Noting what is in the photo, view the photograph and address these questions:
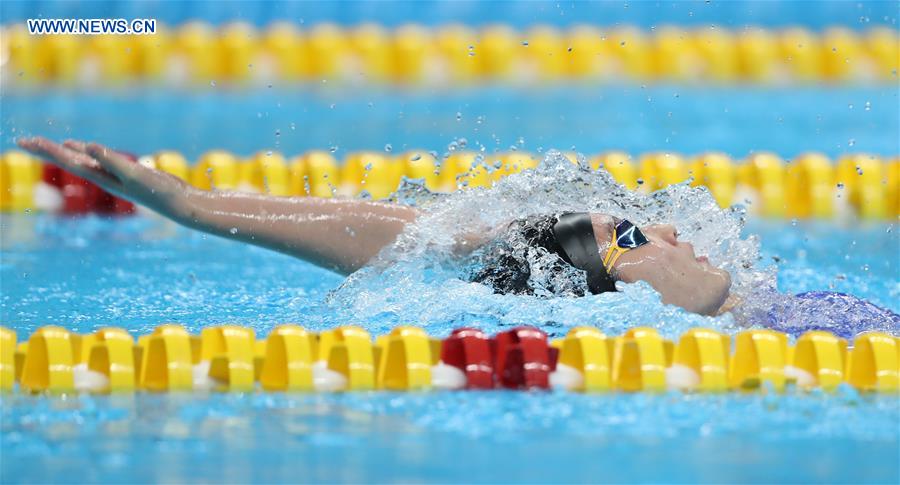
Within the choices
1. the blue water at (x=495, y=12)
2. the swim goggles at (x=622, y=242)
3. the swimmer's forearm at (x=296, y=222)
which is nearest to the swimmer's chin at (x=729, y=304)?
the swim goggles at (x=622, y=242)

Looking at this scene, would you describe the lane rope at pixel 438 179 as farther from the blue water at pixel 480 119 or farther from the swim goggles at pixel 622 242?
the swim goggles at pixel 622 242

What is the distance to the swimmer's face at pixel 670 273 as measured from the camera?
245 cm

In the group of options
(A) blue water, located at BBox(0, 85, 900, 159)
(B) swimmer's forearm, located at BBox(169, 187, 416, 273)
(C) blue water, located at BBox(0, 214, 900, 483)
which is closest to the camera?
(C) blue water, located at BBox(0, 214, 900, 483)

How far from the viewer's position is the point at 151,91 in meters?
5.88

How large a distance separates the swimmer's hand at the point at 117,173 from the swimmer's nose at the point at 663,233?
1041mm

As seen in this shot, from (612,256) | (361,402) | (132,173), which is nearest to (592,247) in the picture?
(612,256)

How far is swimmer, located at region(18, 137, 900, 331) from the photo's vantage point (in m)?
2.46

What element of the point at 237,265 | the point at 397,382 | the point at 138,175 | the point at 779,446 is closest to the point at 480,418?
the point at 397,382

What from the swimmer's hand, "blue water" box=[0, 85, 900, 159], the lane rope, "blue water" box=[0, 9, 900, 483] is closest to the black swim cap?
"blue water" box=[0, 9, 900, 483]

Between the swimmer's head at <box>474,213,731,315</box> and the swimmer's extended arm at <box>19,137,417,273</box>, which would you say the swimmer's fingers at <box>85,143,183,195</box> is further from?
the swimmer's head at <box>474,213,731,315</box>

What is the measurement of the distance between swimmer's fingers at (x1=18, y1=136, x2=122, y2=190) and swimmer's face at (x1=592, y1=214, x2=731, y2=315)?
1101mm

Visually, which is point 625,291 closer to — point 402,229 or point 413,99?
point 402,229

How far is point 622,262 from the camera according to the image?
245cm

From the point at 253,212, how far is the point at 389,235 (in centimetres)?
31
